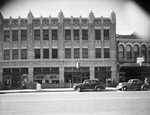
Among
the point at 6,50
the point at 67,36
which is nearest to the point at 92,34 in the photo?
the point at 67,36

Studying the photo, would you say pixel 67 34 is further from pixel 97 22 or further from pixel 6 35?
pixel 6 35

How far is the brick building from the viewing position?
25469mm

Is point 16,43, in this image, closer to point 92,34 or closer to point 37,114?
point 92,34

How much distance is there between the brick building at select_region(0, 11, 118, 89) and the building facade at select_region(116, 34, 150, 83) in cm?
116

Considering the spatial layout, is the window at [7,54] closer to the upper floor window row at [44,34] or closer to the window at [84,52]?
the upper floor window row at [44,34]

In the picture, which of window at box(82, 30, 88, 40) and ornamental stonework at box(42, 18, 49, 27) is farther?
window at box(82, 30, 88, 40)

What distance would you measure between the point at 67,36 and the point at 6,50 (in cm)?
963

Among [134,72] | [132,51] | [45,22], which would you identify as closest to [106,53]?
[132,51]

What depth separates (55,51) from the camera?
84.8ft

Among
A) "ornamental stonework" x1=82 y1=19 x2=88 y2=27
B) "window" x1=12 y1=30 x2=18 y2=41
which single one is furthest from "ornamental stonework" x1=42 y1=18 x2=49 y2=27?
"ornamental stonework" x1=82 y1=19 x2=88 y2=27

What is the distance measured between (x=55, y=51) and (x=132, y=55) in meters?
12.0

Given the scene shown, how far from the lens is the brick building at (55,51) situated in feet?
83.6

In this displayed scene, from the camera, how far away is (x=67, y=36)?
26.1 meters

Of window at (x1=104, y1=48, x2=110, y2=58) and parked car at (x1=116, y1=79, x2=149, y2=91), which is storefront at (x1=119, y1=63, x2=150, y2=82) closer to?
window at (x1=104, y1=48, x2=110, y2=58)
